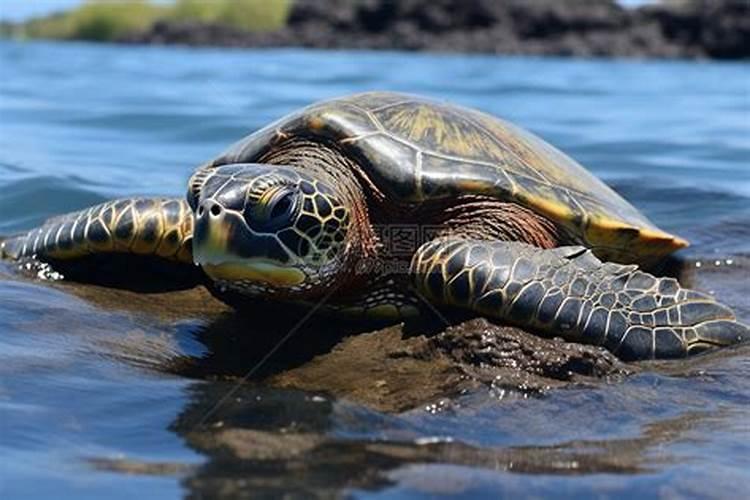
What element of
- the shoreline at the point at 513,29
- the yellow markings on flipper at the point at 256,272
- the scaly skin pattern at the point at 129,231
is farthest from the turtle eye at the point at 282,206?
the shoreline at the point at 513,29

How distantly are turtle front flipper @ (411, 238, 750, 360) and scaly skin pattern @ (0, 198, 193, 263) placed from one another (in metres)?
1.14

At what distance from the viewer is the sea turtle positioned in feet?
12.2

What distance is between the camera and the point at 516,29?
198 ft

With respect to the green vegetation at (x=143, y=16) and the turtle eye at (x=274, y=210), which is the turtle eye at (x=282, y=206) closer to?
the turtle eye at (x=274, y=210)

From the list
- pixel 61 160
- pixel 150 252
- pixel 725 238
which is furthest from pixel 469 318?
pixel 61 160

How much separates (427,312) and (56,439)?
5.71ft

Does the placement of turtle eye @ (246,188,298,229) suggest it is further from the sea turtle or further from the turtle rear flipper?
the turtle rear flipper

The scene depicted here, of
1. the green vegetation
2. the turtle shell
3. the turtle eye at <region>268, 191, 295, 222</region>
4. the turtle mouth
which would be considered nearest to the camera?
the turtle mouth

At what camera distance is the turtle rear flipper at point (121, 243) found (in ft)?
15.0

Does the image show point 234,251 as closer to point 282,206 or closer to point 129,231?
point 282,206

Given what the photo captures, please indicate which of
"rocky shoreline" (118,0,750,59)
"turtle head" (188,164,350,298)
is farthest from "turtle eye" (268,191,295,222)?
"rocky shoreline" (118,0,750,59)

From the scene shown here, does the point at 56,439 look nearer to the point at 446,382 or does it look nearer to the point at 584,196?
the point at 446,382

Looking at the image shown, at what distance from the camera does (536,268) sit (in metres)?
3.91

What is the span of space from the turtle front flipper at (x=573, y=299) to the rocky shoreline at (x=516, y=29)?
5025 centimetres
